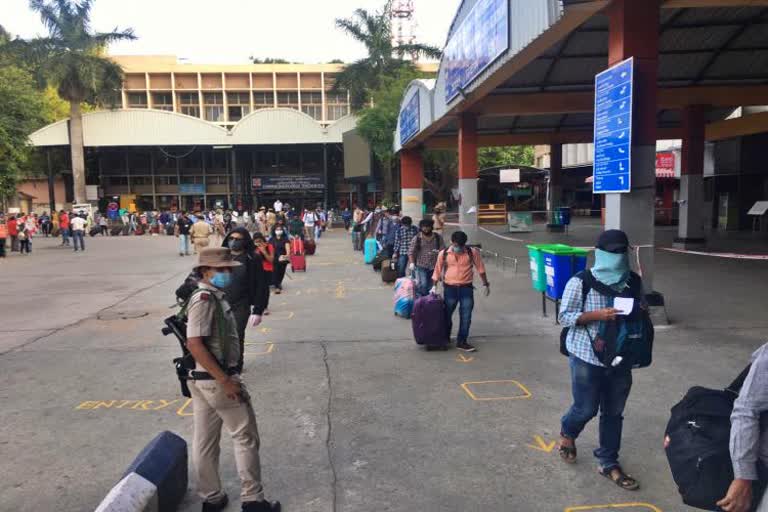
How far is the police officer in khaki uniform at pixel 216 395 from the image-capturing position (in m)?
3.65

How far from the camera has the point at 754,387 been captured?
2.43 meters

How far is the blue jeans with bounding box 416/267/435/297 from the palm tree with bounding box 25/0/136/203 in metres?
36.8

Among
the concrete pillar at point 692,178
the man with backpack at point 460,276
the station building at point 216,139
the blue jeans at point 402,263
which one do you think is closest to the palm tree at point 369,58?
the station building at point 216,139

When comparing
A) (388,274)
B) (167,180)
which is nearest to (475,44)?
(388,274)

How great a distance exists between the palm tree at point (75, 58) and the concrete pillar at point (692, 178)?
3577 centimetres

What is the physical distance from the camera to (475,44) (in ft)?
41.3

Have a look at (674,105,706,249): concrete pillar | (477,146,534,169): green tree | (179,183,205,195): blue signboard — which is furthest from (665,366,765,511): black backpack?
(179,183,205,195): blue signboard

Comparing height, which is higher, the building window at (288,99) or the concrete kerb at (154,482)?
the building window at (288,99)

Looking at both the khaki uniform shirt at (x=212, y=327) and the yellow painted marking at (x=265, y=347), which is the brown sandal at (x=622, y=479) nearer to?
the khaki uniform shirt at (x=212, y=327)

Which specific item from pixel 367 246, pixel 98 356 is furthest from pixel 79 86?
pixel 98 356

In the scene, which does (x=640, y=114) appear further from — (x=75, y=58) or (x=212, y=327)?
(x=75, y=58)

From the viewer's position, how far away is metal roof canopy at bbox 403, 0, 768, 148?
12078mm

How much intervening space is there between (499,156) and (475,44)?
36306mm

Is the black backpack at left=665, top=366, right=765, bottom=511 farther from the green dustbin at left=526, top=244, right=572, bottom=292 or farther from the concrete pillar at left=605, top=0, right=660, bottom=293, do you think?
the green dustbin at left=526, top=244, right=572, bottom=292
